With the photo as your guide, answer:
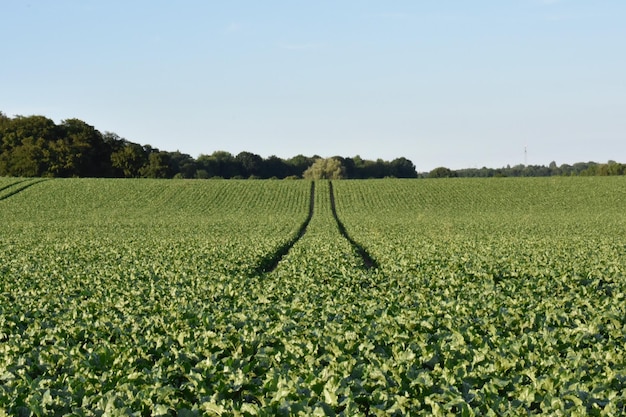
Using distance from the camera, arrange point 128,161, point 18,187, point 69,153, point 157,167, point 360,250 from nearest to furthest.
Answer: point 360,250 → point 18,187 → point 69,153 → point 128,161 → point 157,167

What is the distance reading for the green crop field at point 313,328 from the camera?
7172 mm

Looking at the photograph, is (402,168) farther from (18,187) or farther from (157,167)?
(18,187)

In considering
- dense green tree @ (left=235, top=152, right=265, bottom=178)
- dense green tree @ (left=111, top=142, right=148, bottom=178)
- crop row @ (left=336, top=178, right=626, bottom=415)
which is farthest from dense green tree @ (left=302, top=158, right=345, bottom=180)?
crop row @ (left=336, top=178, right=626, bottom=415)

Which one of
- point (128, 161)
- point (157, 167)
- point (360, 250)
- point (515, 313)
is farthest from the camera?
point (157, 167)

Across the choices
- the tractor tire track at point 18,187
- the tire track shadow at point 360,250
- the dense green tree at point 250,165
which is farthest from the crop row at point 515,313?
the dense green tree at point 250,165

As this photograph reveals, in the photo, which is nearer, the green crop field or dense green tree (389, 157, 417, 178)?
the green crop field

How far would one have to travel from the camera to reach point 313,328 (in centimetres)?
1063

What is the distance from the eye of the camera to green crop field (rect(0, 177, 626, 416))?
7.17m

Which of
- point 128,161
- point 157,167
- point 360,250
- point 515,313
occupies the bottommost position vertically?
point 360,250

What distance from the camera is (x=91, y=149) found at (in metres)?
100

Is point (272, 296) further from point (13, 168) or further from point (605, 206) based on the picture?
point (13, 168)

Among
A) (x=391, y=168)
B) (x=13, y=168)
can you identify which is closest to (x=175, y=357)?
(x=13, y=168)

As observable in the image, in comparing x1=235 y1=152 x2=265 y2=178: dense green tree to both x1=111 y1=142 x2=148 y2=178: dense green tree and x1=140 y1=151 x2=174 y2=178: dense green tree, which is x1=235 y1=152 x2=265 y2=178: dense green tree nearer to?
x1=140 y1=151 x2=174 y2=178: dense green tree

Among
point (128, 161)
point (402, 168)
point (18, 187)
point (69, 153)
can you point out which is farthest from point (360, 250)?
point (402, 168)
